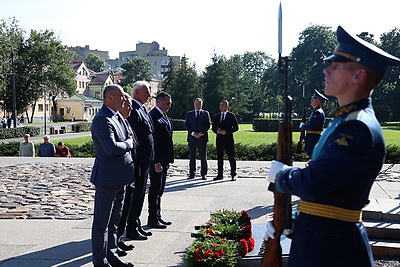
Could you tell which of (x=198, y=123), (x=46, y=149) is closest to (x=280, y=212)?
→ (x=198, y=123)

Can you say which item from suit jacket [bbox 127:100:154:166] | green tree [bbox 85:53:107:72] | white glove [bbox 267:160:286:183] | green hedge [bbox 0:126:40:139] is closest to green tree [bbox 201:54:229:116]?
green hedge [bbox 0:126:40:139]

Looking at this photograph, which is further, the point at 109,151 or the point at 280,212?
the point at 109,151

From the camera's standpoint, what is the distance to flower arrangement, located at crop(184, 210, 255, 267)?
4.88m

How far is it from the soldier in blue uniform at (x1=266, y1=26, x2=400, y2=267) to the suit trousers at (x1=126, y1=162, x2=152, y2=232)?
3.91m

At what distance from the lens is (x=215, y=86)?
185 ft

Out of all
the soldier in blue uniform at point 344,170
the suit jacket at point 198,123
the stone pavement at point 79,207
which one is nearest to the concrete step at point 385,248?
the stone pavement at point 79,207

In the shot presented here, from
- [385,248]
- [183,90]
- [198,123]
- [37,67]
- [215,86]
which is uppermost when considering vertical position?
[37,67]

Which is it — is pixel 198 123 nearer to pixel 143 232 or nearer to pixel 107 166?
pixel 143 232

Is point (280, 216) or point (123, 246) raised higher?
point (280, 216)

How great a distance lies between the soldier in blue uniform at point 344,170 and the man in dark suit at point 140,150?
380 centimetres

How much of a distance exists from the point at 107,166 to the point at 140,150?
1.32 metres

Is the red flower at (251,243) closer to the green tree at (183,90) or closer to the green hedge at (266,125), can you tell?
the green hedge at (266,125)

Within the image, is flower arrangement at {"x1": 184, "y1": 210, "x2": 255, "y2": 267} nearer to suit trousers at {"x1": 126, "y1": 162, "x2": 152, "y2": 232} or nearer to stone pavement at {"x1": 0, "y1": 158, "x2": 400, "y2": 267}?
stone pavement at {"x1": 0, "y1": 158, "x2": 400, "y2": 267}

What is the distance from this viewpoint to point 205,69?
5794cm
